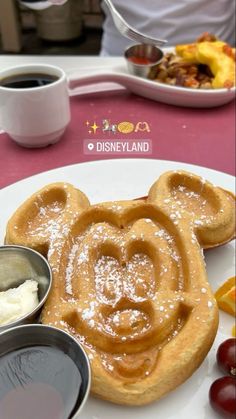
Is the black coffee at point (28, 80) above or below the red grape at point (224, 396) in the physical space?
above

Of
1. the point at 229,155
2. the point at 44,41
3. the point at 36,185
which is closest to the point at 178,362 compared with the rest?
the point at 36,185

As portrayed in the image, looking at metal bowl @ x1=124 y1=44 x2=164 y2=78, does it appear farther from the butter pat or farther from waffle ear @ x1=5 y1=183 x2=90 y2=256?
the butter pat

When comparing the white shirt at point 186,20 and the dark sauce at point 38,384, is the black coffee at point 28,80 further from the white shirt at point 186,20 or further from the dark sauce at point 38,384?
the white shirt at point 186,20

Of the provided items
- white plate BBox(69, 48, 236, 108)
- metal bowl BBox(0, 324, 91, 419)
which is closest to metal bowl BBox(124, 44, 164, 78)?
white plate BBox(69, 48, 236, 108)

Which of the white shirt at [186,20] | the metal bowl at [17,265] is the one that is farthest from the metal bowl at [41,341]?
the white shirt at [186,20]

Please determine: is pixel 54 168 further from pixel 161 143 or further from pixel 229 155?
pixel 229 155

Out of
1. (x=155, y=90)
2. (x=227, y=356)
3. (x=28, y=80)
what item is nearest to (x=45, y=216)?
(x=28, y=80)

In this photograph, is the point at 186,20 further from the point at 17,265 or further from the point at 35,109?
the point at 17,265
